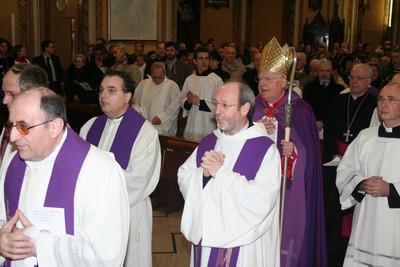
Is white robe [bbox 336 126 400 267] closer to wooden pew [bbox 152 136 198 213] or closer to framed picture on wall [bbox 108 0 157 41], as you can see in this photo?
wooden pew [bbox 152 136 198 213]

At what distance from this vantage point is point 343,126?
5590mm

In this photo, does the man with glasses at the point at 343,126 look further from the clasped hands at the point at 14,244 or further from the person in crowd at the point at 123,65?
the person in crowd at the point at 123,65

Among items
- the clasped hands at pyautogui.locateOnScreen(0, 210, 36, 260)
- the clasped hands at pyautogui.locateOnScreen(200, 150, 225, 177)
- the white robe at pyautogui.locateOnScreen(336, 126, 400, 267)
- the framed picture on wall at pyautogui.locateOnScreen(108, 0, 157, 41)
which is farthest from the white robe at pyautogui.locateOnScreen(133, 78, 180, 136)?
the framed picture on wall at pyautogui.locateOnScreen(108, 0, 157, 41)

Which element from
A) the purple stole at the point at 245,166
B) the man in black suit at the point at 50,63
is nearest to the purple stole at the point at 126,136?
the purple stole at the point at 245,166

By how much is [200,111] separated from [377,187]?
4.24 m

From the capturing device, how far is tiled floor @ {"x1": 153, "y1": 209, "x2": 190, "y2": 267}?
17.3 feet

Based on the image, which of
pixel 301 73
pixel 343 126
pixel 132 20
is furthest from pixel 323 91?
pixel 132 20

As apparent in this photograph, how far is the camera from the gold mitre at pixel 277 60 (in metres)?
4.21

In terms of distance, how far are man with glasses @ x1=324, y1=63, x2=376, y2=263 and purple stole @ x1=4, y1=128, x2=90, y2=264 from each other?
3388 mm

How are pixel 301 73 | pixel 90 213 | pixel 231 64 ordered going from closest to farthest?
pixel 90 213
pixel 301 73
pixel 231 64

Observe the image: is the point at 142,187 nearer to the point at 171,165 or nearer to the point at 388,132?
the point at 388,132

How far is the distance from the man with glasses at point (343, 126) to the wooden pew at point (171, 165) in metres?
1.67

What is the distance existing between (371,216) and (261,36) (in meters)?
17.4

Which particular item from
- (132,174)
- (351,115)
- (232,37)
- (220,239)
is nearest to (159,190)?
(351,115)
